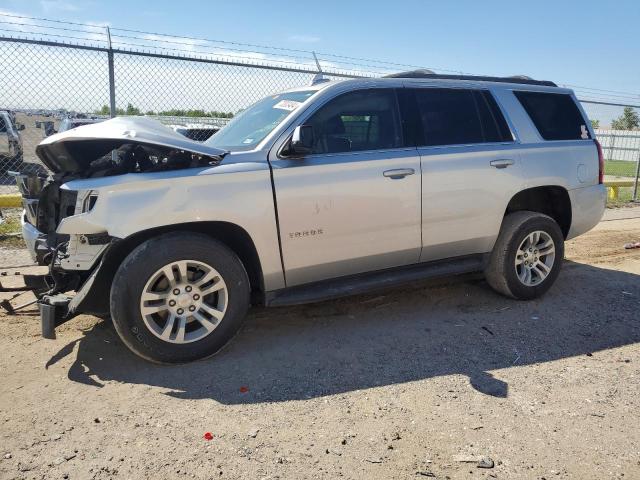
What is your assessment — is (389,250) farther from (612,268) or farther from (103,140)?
(612,268)

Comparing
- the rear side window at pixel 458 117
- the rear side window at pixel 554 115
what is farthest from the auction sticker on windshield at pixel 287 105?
the rear side window at pixel 554 115

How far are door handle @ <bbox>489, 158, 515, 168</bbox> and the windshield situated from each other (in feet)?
5.69

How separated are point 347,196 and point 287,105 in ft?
3.18

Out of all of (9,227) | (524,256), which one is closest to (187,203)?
(524,256)

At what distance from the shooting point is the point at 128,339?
348 cm

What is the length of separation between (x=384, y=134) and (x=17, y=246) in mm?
5326

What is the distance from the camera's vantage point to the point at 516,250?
482 centimetres

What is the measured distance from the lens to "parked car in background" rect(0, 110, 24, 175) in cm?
1256

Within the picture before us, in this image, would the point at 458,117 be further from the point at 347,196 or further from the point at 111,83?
the point at 111,83

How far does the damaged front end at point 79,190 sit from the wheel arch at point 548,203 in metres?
3.01

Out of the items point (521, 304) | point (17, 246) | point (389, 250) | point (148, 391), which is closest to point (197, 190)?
point (148, 391)

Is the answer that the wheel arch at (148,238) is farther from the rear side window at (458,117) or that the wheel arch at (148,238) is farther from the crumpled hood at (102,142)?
the rear side window at (458,117)

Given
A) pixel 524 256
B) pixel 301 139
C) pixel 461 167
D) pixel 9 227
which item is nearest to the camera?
pixel 301 139

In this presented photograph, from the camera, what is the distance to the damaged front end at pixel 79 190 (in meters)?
3.47
